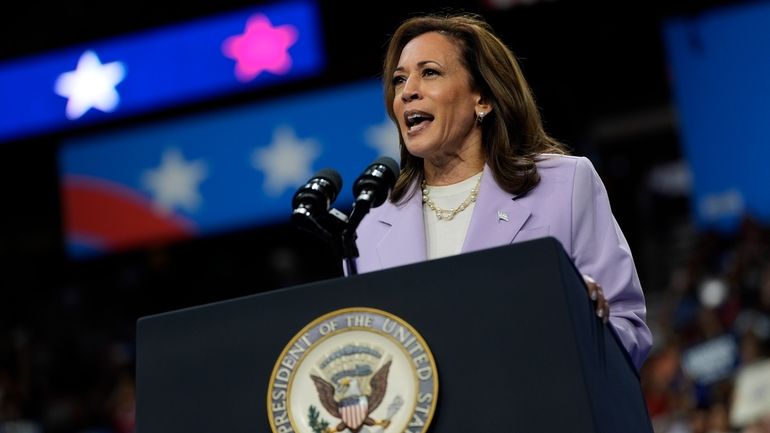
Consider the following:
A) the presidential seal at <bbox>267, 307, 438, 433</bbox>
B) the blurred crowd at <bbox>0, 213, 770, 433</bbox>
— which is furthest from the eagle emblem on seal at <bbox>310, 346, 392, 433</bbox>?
the blurred crowd at <bbox>0, 213, 770, 433</bbox>

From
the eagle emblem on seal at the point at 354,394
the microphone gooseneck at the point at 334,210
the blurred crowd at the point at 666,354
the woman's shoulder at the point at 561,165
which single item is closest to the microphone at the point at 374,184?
the microphone gooseneck at the point at 334,210

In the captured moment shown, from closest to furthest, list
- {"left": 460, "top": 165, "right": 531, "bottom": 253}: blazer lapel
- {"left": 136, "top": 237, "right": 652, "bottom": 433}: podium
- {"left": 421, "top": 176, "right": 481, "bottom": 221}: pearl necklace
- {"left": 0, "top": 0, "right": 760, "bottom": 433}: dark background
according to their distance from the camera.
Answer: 1. {"left": 136, "top": 237, "right": 652, "bottom": 433}: podium
2. {"left": 460, "top": 165, "right": 531, "bottom": 253}: blazer lapel
3. {"left": 421, "top": 176, "right": 481, "bottom": 221}: pearl necklace
4. {"left": 0, "top": 0, "right": 760, "bottom": 433}: dark background

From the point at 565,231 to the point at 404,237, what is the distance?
267mm

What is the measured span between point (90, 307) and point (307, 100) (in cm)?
231

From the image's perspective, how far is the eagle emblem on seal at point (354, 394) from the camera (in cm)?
125

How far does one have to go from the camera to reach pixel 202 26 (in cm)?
693

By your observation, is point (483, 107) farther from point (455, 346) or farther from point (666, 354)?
point (666, 354)

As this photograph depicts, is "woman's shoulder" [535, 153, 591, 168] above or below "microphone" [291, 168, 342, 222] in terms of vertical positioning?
above

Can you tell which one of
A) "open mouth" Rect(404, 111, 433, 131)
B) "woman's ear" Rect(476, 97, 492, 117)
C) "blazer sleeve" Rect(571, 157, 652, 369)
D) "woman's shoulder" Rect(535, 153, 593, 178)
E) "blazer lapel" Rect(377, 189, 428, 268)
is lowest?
"blazer sleeve" Rect(571, 157, 652, 369)

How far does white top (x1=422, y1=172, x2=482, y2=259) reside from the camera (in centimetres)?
178

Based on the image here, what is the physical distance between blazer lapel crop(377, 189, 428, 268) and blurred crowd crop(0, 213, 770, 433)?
2488mm

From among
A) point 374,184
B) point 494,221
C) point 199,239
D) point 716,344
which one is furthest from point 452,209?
point 199,239

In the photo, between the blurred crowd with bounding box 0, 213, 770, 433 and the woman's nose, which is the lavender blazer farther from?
the blurred crowd with bounding box 0, 213, 770, 433

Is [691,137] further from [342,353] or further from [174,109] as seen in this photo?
[342,353]
